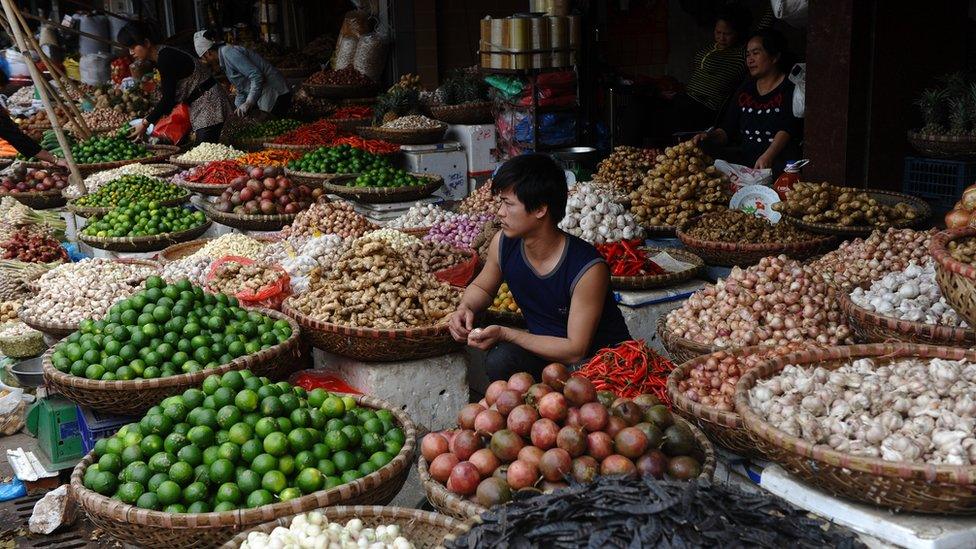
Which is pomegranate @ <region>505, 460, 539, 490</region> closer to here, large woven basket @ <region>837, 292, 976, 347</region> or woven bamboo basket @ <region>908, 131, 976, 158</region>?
Answer: large woven basket @ <region>837, 292, 976, 347</region>

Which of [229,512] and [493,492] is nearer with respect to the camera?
[493,492]

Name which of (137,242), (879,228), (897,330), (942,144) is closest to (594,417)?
(897,330)

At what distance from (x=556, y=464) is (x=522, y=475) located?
0.09 m

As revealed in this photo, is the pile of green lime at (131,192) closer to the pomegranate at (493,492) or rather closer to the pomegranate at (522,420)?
the pomegranate at (522,420)

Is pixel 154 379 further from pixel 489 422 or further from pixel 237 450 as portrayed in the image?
pixel 489 422

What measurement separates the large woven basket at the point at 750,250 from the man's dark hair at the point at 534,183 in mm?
1617

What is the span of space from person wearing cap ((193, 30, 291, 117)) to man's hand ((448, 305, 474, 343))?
20.7 feet

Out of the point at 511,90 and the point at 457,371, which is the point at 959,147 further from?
the point at 511,90

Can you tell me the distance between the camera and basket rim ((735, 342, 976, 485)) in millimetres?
1977

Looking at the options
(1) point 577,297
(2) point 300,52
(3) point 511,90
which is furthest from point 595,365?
(2) point 300,52

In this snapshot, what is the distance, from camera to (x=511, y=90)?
7.31 m

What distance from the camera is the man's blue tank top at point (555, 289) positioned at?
329 centimetres

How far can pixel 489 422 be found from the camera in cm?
249

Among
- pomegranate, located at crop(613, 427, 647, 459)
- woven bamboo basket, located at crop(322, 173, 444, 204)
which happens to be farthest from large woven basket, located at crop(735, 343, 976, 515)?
woven bamboo basket, located at crop(322, 173, 444, 204)
